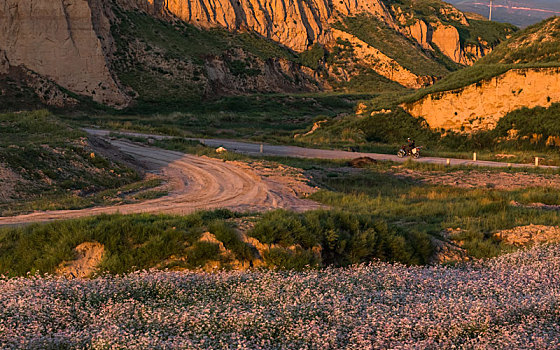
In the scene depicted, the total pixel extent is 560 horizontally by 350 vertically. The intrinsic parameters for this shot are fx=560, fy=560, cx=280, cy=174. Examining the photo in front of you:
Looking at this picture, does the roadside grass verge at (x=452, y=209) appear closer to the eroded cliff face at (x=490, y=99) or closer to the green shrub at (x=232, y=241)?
the green shrub at (x=232, y=241)

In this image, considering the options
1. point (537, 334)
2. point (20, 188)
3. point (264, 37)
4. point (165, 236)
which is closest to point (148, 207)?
point (20, 188)

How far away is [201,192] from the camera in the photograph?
2372 cm

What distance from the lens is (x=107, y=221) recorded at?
1269 centimetres

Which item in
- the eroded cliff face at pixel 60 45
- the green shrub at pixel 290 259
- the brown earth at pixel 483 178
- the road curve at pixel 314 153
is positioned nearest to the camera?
the green shrub at pixel 290 259

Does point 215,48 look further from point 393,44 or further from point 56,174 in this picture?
point 56,174

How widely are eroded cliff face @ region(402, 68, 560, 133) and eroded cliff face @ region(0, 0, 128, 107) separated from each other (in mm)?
43521

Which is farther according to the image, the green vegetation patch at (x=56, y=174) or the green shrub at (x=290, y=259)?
the green vegetation patch at (x=56, y=174)

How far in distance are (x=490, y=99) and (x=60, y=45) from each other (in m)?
54.1

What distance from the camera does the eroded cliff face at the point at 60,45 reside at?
7119 cm

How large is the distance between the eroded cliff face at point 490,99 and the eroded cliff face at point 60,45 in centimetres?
4352

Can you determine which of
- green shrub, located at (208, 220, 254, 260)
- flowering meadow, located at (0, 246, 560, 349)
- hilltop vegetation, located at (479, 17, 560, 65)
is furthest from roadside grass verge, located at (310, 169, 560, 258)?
hilltop vegetation, located at (479, 17, 560, 65)

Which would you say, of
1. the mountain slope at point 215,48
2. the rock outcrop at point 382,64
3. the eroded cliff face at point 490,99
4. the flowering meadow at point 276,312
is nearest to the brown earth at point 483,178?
the eroded cliff face at point 490,99

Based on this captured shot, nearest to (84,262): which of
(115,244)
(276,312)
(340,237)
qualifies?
(115,244)

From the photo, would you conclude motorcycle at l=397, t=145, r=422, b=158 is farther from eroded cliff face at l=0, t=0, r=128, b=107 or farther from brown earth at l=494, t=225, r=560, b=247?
eroded cliff face at l=0, t=0, r=128, b=107
